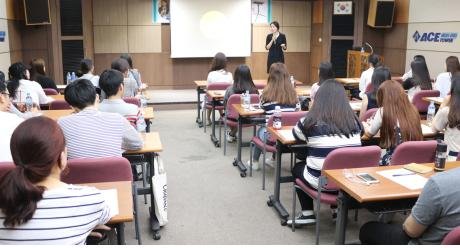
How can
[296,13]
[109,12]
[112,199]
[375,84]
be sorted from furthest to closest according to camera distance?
[296,13], [109,12], [375,84], [112,199]

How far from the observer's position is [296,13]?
10.4m

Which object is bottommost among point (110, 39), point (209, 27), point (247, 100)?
point (247, 100)

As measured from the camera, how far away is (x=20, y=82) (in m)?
4.81

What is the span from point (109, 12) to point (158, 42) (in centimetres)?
123

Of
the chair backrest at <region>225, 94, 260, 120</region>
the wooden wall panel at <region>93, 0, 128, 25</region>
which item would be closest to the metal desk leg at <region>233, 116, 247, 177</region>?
the chair backrest at <region>225, 94, 260, 120</region>

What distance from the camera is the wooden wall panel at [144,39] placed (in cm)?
972

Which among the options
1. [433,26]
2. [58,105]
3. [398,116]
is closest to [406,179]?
[398,116]

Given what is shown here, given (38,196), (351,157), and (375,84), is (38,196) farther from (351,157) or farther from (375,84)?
(375,84)

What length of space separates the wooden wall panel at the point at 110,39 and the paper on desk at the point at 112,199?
800 centimetres

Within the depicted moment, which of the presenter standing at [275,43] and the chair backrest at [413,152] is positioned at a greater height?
the presenter standing at [275,43]

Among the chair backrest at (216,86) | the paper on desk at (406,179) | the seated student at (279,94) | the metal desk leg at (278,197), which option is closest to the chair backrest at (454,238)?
the paper on desk at (406,179)

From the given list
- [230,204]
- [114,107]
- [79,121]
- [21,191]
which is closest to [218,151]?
[230,204]

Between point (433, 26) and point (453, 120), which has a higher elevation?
point (433, 26)

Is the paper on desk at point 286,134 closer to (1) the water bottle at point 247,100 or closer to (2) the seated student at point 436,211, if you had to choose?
(1) the water bottle at point 247,100
